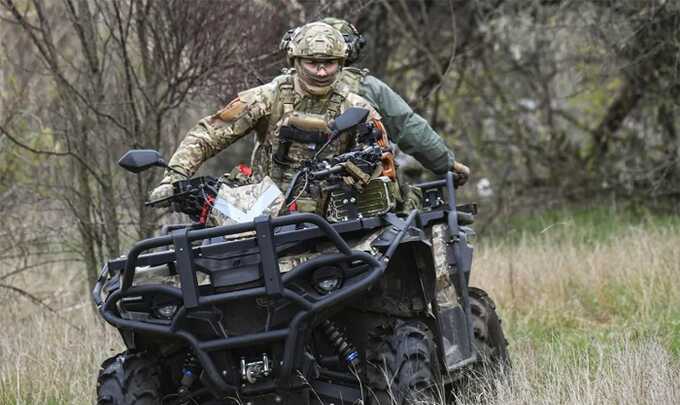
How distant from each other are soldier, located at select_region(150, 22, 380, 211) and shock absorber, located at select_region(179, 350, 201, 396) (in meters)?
1.05

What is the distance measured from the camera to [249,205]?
5.84 m

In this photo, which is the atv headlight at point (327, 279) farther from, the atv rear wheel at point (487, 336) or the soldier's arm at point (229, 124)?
the atv rear wheel at point (487, 336)

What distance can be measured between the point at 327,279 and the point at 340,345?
530 mm

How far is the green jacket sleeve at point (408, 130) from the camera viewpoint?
746 centimetres

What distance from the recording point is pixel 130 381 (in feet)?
18.5

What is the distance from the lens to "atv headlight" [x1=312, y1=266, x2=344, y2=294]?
5430mm

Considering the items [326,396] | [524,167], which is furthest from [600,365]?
[524,167]

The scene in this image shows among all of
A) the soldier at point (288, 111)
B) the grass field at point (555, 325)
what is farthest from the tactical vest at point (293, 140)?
the grass field at point (555, 325)

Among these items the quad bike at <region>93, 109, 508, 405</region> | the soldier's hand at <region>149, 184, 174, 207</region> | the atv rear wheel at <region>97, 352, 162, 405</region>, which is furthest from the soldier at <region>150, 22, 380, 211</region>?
the atv rear wheel at <region>97, 352, 162, 405</region>

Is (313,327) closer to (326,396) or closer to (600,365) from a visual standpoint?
(326,396)

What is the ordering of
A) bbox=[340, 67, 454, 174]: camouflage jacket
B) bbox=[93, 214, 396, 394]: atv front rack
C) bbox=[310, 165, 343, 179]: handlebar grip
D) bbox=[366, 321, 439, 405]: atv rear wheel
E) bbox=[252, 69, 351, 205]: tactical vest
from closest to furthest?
bbox=[93, 214, 396, 394]: atv front rack, bbox=[366, 321, 439, 405]: atv rear wheel, bbox=[310, 165, 343, 179]: handlebar grip, bbox=[252, 69, 351, 205]: tactical vest, bbox=[340, 67, 454, 174]: camouflage jacket

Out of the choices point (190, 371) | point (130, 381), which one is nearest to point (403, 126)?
point (190, 371)

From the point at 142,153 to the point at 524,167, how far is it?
10.7m

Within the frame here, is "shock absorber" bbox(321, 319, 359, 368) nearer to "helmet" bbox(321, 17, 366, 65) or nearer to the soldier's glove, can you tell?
the soldier's glove
